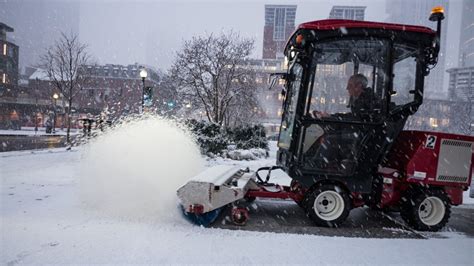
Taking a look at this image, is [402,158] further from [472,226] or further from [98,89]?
[98,89]

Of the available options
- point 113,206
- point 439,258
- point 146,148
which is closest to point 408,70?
point 439,258

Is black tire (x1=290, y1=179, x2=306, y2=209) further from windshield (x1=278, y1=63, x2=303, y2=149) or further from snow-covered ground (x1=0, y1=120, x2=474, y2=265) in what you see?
snow-covered ground (x1=0, y1=120, x2=474, y2=265)

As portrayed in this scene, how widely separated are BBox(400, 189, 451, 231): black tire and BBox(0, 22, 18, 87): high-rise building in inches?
2288

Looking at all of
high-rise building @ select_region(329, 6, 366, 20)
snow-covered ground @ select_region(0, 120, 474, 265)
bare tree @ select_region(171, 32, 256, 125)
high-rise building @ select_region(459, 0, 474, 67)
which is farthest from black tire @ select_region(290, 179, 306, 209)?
high-rise building @ select_region(329, 6, 366, 20)

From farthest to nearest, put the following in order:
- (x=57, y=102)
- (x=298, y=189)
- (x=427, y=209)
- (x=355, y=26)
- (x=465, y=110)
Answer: (x=57, y=102) < (x=465, y=110) < (x=298, y=189) < (x=427, y=209) < (x=355, y=26)

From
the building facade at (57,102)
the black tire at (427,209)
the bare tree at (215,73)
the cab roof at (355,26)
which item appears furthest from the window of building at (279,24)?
the black tire at (427,209)

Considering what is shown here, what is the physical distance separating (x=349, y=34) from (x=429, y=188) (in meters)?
2.83

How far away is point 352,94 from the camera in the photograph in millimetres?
5516

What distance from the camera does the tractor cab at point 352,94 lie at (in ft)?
17.6

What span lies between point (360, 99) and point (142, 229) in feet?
12.7

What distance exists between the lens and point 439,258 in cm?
428

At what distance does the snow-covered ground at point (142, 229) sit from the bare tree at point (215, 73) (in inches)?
634

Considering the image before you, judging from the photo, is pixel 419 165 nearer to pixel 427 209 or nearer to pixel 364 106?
pixel 427 209

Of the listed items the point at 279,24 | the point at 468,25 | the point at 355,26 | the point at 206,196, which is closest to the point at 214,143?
the point at 206,196
